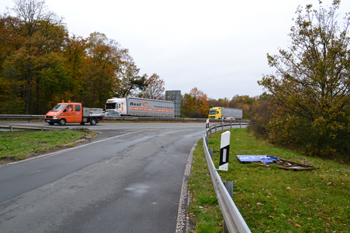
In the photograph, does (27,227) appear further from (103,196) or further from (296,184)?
(296,184)

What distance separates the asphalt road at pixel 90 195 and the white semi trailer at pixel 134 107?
1089 inches

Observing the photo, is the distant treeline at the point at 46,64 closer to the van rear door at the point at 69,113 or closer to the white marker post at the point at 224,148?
the van rear door at the point at 69,113

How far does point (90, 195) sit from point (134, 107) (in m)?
32.7

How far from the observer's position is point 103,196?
17.3ft

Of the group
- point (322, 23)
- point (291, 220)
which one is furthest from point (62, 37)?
point (291, 220)

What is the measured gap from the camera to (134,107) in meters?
37.6

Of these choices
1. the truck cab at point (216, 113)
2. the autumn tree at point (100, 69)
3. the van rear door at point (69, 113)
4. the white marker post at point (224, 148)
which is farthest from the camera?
the truck cab at point (216, 113)

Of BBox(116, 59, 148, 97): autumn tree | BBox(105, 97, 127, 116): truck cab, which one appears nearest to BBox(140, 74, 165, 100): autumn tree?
BBox(116, 59, 148, 97): autumn tree

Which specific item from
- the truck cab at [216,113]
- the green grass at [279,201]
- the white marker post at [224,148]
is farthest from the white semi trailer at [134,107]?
the white marker post at [224,148]

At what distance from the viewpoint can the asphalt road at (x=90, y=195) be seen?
3955mm

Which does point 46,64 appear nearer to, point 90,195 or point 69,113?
point 69,113

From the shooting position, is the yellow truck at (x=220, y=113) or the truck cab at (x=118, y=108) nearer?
the truck cab at (x=118, y=108)

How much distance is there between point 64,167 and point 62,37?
39224 millimetres

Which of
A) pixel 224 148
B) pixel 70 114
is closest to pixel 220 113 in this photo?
pixel 70 114
